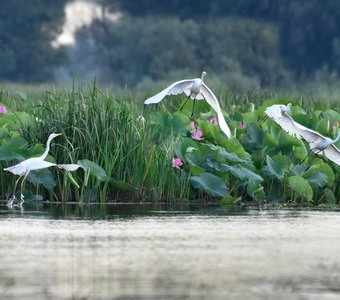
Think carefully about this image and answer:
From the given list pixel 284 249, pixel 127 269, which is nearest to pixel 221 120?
pixel 284 249

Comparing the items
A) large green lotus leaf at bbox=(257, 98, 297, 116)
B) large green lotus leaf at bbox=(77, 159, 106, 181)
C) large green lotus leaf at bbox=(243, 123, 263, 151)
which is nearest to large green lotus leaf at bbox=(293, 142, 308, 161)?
large green lotus leaf at bbox=(243, 123, 263, 151)

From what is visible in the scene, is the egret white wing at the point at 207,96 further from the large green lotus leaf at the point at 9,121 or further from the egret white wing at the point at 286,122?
the large green lotus leaf at the point at 9,121

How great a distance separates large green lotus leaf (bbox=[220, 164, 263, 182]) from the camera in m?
6.83

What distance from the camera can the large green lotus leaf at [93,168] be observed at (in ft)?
21.8

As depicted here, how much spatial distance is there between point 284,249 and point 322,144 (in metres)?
2.69

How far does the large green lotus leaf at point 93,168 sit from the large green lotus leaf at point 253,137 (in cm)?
132

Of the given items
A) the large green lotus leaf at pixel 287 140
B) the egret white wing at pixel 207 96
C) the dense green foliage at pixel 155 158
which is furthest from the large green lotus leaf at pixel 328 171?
the egret white wing at pixel 207 96

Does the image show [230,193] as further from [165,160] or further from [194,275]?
[194,275]

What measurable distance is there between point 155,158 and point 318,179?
104 centimetres

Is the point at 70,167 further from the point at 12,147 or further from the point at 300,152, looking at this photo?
the point at 300,152

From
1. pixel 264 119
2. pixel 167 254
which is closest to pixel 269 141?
pixel 264 119

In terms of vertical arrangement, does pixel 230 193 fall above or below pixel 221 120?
below

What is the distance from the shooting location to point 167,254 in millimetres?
4328

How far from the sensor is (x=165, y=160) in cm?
698
